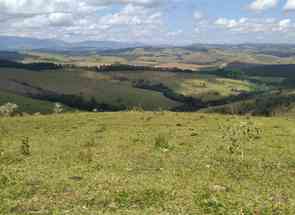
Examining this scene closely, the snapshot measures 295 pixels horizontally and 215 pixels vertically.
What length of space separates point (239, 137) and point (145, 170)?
40.3ft

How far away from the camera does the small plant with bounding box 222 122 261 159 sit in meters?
29.3

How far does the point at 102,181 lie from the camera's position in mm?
20625

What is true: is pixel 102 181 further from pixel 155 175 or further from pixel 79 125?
pixel 79 125

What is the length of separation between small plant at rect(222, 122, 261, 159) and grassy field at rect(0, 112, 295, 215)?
11 cm

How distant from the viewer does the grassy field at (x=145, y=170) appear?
16.9 metres

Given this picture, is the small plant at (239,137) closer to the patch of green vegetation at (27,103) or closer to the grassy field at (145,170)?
the grassy field at (145,170)

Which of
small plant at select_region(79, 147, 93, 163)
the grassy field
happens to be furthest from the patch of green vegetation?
small plant at select_region(79, 147, 93, 163)

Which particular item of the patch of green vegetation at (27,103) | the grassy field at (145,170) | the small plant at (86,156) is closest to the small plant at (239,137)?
the grassy field at (145,170)

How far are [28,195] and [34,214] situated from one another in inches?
127

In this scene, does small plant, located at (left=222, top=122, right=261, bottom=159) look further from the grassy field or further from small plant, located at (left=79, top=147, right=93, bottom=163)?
small plant, located at (left=79, top=147, right=93, bottom=163)

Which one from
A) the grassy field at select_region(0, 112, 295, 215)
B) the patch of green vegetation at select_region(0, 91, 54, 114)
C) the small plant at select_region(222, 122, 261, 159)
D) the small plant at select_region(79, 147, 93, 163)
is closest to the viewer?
the grassy field at select_region(0, 112, 295, 215)

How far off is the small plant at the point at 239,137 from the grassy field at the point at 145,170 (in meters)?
0.11

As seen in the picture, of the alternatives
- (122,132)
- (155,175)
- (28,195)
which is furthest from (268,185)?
(122,132)

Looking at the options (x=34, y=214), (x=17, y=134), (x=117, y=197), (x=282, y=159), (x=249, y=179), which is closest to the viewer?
(x=34, y=214)
